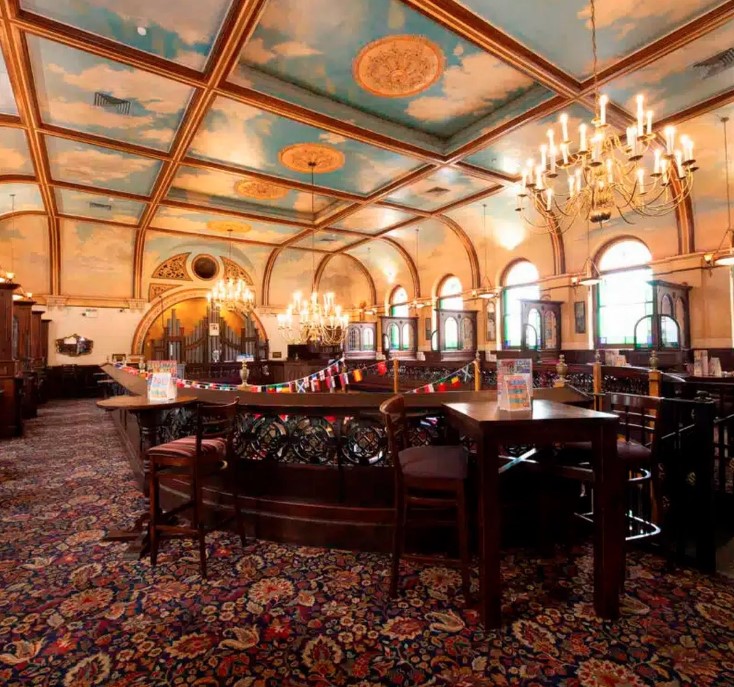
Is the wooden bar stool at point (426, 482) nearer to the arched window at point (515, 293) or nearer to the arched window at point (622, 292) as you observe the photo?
the arched window at point (622, 292)

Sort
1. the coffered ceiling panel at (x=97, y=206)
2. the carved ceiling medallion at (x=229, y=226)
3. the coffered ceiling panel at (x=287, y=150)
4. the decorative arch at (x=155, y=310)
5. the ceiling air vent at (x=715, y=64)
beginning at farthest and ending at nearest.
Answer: the decorative arch at (x=155, y=310) < the carved ceiling medallion at (x=229, y=226) < the coffered ceiling panel at (x=97, y=206) < the coffered ceiling panel at (x=287, y=150) < the ceiling air vent at (x=715, y=64)

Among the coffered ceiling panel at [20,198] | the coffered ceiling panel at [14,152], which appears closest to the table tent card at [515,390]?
the coffered ceiling panel at [14,152]

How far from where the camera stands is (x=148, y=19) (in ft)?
13.8

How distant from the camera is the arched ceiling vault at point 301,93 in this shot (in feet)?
13.9

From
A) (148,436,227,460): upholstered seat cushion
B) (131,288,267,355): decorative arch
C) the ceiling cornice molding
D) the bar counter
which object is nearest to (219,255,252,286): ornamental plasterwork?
(131,288,267,355): decorative arch

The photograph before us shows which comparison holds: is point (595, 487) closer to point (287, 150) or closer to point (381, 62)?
point (381, 62)

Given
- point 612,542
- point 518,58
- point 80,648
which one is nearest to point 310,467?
point 80,648

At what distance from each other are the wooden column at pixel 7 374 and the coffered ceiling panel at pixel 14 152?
2224mm

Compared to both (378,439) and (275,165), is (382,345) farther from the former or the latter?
(378,439)

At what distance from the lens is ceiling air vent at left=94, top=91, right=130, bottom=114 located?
557 centimetres

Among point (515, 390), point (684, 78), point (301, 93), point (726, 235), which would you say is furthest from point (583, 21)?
point (726, 235)

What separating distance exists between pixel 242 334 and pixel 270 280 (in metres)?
2.17

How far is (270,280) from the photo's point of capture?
49.9 ft

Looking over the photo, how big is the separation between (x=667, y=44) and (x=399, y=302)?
1145 centimetres
